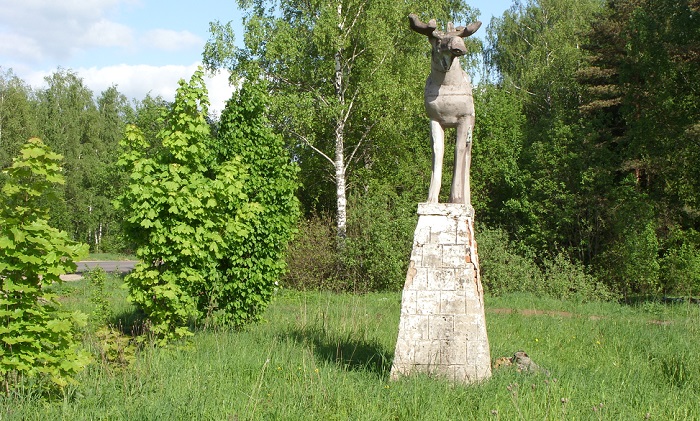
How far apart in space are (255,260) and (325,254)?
27.2ft

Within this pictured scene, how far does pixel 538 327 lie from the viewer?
993cm

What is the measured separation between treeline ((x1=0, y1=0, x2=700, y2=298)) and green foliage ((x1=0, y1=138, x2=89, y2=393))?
32.4 feet

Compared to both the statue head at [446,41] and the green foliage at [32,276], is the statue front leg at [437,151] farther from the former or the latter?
the green foliage at [32,276]

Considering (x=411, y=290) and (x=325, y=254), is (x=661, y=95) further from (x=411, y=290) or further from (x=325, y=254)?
(x=411, y=290)

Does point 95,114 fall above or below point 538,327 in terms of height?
above

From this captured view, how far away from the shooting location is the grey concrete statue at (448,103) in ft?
20.9

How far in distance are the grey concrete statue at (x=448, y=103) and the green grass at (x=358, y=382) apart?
77.1 inches

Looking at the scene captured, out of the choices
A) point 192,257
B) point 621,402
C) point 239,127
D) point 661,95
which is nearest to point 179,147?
point 192,257

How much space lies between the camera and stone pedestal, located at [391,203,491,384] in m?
6.03

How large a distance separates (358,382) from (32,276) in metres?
2.96

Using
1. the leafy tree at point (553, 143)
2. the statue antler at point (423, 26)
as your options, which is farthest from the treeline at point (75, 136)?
the statue antler at point (423, 26)

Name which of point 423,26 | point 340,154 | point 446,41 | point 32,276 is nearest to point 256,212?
point 423,26

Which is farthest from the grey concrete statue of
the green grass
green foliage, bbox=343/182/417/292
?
green foliage, bbox=343/182/417/292

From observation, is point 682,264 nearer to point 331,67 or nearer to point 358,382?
point 331,67
